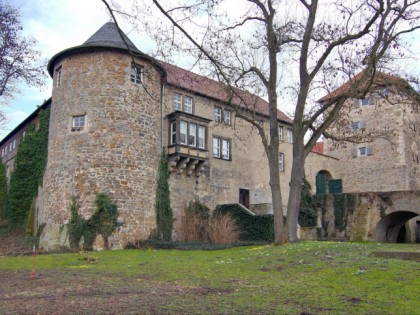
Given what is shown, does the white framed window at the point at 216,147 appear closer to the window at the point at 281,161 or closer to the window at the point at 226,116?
the window at the point at 226,116

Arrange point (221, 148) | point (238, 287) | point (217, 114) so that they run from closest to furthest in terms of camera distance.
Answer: point (238, 287) < point (221, 148) < point (217, 114)

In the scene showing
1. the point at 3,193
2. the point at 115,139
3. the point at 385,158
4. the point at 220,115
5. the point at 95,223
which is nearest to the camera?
the point at 95,223

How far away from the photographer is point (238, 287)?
33.5ft

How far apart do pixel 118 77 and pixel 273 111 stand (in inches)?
389

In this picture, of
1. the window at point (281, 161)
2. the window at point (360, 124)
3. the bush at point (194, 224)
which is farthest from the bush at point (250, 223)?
the window at point (360, 124)

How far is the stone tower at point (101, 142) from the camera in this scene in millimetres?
25047

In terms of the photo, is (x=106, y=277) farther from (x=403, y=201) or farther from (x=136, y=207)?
(x=403, y=201)

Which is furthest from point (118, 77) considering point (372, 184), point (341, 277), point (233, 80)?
point (372, 184)

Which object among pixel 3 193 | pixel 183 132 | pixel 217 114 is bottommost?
pixel 3 193

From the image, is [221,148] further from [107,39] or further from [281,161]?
[107,39]

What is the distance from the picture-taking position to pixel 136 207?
84.0 feet

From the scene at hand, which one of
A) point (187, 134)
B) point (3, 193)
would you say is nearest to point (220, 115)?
point (187, 134)

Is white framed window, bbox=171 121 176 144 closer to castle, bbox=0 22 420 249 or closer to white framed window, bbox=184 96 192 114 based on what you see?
castle, bbox=0 22 420 249

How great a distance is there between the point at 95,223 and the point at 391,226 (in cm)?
2189
